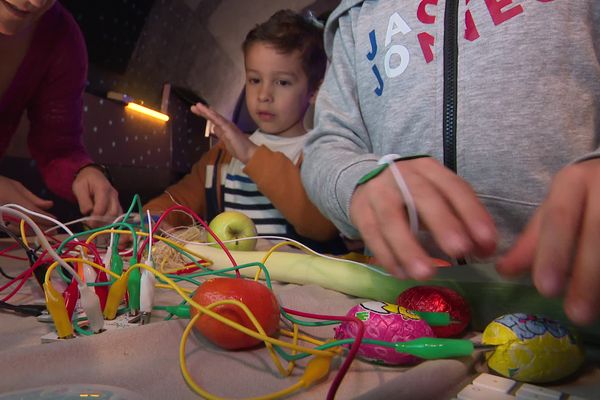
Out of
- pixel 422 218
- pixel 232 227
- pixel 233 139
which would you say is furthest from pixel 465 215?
pixel 233 139

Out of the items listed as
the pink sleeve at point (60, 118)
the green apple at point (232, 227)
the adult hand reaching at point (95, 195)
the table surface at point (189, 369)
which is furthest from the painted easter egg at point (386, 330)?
the pink sleeve at point (60, 118)

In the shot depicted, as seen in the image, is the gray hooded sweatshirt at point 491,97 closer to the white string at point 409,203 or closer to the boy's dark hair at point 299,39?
the white string at point 409,203

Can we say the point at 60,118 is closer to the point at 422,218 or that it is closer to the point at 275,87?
the point at 275,87

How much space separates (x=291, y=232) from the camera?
1.26 metres

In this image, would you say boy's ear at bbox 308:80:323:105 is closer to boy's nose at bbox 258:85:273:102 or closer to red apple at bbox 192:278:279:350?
boy's nose at bbox 258:85:273:102

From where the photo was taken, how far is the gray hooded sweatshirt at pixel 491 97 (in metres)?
0.55

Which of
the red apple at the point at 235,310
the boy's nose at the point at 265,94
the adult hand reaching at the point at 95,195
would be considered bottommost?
the red apple at the point at 235,310

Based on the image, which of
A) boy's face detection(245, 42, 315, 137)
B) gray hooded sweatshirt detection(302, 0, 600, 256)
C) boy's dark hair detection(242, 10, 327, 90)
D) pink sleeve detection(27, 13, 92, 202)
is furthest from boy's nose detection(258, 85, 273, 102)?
gray hooded sweatshirt detection(302, 0, 600, 256)

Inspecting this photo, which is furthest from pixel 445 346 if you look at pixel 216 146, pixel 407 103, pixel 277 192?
pixel 216 146

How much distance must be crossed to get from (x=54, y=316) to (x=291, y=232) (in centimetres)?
93

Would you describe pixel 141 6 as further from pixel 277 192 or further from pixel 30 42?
pixel 277 192

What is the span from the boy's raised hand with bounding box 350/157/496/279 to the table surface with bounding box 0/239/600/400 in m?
0.07

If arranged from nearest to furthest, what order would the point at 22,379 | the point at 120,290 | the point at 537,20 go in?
1. the point at 22,379
2. the point at 120,290
3. the point at 537,20

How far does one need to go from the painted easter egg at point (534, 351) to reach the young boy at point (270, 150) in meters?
0.81
